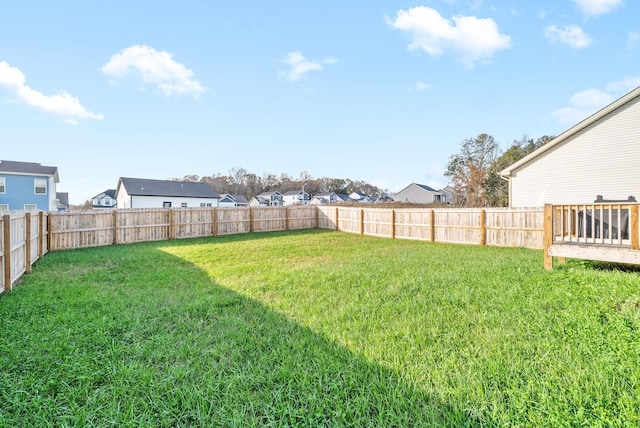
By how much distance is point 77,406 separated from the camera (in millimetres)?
2062

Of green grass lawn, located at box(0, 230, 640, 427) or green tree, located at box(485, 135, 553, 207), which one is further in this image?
green tree, located at box(485, 135, 553, 207)

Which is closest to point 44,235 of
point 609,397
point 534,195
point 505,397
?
point 505,397

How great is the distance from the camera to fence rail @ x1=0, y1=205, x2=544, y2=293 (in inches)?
311

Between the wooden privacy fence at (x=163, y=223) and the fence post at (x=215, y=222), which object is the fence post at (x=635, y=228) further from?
the fence post at (x=215, y=222)

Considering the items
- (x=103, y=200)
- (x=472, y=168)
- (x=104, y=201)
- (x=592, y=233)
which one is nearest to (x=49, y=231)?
(x=592, y=233)

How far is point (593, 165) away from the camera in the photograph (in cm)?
1104

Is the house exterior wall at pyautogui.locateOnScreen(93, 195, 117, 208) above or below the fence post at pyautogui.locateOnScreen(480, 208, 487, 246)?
above

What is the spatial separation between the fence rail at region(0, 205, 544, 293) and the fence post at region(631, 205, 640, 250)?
474cm

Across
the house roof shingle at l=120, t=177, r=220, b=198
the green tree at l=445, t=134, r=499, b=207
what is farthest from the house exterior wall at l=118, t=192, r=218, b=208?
the green tree at l=445, t=134, r=499, b=207

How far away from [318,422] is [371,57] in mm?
13446

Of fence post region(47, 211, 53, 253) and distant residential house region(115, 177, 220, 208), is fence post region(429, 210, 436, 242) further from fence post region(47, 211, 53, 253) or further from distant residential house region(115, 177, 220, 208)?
distant residential house region(115, 177, 220, 208)

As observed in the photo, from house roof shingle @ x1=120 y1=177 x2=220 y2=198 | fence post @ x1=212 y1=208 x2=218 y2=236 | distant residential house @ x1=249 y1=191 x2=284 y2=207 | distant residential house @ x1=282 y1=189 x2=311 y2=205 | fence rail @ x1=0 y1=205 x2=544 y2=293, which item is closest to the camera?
fence rail @ x1=0 y1=205 x2=544 y2=293

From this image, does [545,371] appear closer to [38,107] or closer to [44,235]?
[44,235]

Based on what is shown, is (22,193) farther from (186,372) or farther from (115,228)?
(186,372)
